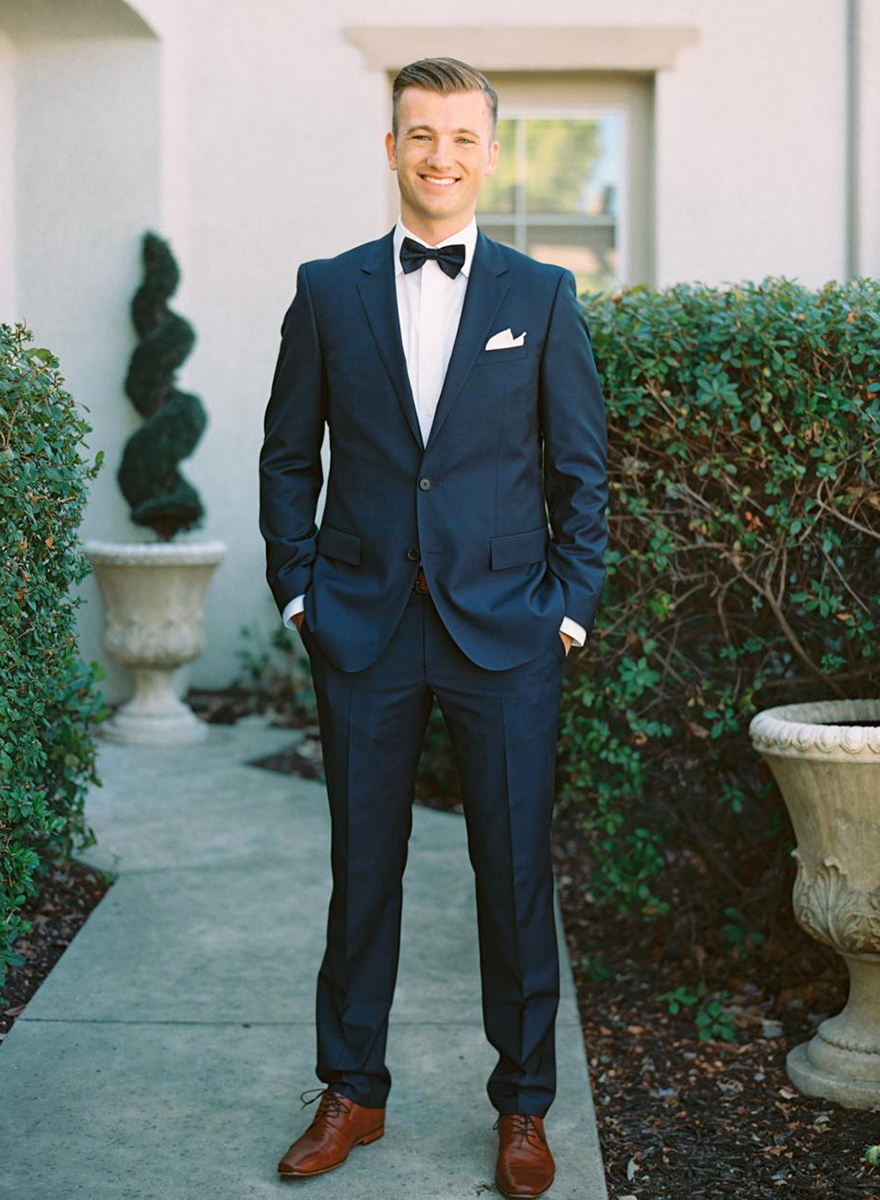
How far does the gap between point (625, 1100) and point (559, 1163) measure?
1.39 ft

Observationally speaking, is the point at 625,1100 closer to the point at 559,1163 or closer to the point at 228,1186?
the point at 559,1163

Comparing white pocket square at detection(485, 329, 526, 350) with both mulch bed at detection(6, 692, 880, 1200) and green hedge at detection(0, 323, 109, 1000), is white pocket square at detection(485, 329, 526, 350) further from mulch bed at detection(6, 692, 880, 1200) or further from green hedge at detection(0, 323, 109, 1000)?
mulch bed at detection(6, 692, 880, 1200)

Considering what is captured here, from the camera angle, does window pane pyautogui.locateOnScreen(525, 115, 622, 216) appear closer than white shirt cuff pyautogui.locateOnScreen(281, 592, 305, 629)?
No

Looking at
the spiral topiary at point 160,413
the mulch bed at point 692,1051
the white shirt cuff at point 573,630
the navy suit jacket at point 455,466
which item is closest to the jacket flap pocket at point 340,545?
the navy suit jacket at point 455,466

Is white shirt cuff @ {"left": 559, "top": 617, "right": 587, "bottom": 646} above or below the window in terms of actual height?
below

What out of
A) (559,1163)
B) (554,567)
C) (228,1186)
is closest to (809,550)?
(554,567)

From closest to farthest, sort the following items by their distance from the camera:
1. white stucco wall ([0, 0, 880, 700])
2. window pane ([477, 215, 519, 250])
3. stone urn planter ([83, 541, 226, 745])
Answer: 1. stone urn planter ([83, 541, 226, 745])
2. white stucco wall ([0, 0, 880, 700])
3. window pane ([477, 215, 519, 250])

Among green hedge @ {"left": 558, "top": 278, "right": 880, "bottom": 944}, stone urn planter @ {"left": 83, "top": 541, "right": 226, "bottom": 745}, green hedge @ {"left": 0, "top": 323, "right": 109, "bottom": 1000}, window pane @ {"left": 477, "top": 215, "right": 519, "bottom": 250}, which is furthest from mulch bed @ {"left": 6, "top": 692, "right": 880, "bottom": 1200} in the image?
window pane @ {"left": 477, "top": 215, "right": 519, "bottom": 250}

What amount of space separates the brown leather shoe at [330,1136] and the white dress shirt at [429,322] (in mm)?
972

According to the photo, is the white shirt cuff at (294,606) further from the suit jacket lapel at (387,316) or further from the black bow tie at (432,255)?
the black bow tie at (432,255)

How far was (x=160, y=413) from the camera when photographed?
6.59m

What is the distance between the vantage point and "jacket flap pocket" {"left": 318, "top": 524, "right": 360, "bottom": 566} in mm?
2695

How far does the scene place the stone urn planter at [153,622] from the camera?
6.30 meters

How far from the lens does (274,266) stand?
22.9 feet
